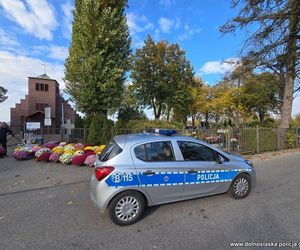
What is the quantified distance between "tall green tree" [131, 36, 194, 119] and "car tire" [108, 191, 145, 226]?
1137 inches

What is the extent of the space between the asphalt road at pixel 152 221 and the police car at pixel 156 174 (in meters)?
0.30

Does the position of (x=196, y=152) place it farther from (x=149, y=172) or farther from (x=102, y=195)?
(x=102, y=195)

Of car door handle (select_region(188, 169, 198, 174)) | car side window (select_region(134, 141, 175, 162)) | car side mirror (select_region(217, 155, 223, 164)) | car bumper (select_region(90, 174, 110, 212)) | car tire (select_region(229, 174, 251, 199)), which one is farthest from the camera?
car tire (select_region(229, 174, 251, 199))

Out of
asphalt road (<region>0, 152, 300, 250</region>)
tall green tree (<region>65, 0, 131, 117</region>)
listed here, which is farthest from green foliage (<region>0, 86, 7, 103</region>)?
asphalt road (<region>0, 152, 300, 250</region>)

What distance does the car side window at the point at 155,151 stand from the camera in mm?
4453

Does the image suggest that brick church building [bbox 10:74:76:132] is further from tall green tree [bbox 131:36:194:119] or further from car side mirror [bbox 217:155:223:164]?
car side mirror [bbox 217:155:223:164]

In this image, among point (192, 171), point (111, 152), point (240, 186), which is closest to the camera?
point (111, 152)

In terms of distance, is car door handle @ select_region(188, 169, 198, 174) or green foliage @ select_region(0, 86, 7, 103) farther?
green foliage @ select_region(0, 86, 7, 103)

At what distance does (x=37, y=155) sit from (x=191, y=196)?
→ 8023 millimetres

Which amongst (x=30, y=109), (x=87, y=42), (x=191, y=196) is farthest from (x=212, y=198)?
(x=30, y=109)

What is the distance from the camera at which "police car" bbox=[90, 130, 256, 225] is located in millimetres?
4180

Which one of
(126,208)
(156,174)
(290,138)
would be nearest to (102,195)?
(126,208)

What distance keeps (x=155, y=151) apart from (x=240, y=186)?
93.3 inches

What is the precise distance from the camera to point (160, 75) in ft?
108
